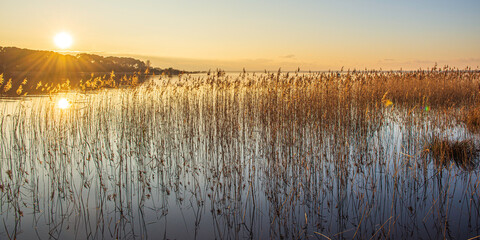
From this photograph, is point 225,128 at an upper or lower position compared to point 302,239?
upper

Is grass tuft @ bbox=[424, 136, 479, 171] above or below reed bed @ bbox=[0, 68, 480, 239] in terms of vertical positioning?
above

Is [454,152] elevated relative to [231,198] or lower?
elevated

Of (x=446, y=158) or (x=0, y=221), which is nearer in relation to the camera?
(x=0, y=221)

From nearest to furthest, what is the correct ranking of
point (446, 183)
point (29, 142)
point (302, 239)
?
point (302, 239) < point (446, 183) < point (29, 142)

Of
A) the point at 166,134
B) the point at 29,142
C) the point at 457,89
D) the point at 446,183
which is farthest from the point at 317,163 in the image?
the point at 457,89

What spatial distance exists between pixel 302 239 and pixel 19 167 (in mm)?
4326

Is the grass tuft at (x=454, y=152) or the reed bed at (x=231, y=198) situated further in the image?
the grass tuft at (x=454, y=152)

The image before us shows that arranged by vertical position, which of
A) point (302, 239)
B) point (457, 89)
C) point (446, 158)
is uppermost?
point (457, 89)

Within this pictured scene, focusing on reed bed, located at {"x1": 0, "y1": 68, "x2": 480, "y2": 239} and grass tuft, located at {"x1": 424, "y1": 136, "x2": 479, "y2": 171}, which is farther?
grass tuft, located at {"x1": 424, "y1": 136, "x2": 479, "y2": 171}

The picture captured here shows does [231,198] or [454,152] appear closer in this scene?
[231,198]

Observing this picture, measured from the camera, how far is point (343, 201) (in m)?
3.81

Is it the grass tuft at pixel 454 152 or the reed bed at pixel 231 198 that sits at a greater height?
the grass tuft at pixel 454 152

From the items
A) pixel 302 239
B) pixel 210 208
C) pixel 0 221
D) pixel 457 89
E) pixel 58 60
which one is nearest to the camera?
pixel 302 239

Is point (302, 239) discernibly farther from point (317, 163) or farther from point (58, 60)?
point (58, 60)
